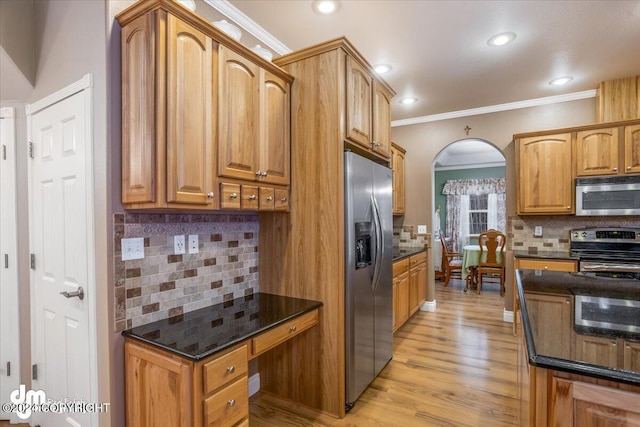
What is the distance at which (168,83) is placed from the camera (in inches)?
58.9

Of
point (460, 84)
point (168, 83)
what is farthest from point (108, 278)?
point (460, 84)

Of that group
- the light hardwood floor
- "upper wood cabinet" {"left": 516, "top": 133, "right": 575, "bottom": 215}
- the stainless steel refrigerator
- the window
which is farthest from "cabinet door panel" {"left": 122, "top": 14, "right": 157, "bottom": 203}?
the window

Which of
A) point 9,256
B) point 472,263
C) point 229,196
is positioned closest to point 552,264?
point 472,263

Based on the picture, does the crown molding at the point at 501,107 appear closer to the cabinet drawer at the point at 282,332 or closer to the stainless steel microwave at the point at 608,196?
the stainless steel microwave at the point at 608,196

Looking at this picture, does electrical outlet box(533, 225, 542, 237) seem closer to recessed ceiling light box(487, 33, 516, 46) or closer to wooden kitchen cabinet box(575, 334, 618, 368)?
recessed ceiling light box(487, 33, 516, 46)

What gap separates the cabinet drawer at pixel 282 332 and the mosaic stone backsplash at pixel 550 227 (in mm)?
3316

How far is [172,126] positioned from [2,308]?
1946 mm

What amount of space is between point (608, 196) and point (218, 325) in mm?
4181

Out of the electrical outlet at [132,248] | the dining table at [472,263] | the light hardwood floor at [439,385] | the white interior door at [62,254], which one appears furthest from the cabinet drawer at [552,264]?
the white interior door at [62,254]

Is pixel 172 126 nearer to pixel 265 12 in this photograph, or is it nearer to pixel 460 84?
pixel 265 12

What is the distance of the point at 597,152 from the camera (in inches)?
140

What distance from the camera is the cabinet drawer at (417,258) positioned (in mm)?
4000

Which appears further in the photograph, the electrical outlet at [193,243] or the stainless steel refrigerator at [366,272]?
the stainless steel refrigerator at [366,272]

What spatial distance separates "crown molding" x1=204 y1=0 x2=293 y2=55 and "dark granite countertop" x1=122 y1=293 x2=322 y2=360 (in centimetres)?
204
